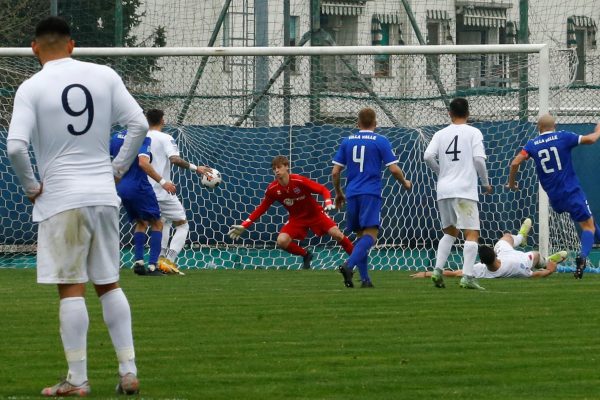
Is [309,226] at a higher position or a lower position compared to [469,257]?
higher

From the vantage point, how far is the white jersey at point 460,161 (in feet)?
49.3

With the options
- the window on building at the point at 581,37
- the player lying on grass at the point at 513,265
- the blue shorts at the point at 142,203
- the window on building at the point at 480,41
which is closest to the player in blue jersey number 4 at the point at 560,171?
the player lying on grass at the point at 513,265

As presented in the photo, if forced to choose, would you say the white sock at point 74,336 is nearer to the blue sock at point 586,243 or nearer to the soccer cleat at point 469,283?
the soccer cleat at point 469,283

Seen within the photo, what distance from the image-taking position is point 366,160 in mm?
14883

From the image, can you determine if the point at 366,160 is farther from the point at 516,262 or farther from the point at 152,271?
the point at 152,271

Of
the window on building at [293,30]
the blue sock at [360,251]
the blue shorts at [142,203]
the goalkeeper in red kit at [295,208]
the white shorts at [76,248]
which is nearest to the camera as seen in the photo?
the white shorts at [76,248]

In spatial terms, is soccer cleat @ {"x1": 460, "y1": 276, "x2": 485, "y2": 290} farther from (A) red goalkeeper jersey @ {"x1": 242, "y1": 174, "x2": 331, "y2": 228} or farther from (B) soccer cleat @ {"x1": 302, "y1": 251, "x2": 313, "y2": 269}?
(B) soccer cleat @ {"x1": 302, "y1": 251, "x2": 313, "y2": 269}

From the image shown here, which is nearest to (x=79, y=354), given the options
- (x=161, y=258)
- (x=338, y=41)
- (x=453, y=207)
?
(x=453, y=207)

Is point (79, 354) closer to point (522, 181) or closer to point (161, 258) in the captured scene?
point (161, 258)

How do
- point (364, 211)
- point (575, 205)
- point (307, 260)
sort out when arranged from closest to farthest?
point (364, 211) < point (575, 205) < point (307, 260)

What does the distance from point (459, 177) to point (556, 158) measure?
2.34 m

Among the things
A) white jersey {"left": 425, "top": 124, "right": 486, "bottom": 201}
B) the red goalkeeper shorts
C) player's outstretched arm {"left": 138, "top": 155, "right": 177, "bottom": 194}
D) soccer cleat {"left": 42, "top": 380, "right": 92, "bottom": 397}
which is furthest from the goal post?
soccer cleat {"left": 42, "top": 380, "right": 92, "bottom": 397}

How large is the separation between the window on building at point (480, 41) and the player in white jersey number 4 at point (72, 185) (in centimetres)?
1428

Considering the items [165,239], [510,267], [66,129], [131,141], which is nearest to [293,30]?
[165,239]
